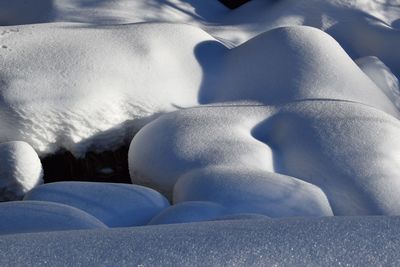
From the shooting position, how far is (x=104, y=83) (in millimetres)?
3176

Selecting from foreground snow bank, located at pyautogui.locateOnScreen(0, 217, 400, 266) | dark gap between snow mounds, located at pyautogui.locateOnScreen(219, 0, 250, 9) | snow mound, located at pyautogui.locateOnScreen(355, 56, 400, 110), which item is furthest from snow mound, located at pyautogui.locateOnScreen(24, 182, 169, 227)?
dark gap between snow mounds, located at pyautogui.locateOnScreen(219, 0, 250, 9)

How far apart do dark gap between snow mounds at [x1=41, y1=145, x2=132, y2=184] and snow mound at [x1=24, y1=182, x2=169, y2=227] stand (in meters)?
0.66

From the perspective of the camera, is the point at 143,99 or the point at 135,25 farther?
the point at 135,25

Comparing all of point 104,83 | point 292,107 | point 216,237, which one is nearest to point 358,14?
point 292,107

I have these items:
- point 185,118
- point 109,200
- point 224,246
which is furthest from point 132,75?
point 224,246

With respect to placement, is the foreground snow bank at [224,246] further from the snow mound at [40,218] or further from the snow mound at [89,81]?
the snow mound at [89,81]

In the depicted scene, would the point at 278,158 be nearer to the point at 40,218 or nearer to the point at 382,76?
the point at 382,76

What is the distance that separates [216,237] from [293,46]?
2.48 m

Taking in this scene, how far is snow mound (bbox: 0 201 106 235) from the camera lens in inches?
63.3

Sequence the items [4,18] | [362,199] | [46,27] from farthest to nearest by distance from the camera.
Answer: [4,18] → [46,27] → [362,199]

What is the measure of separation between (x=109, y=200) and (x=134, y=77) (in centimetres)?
102

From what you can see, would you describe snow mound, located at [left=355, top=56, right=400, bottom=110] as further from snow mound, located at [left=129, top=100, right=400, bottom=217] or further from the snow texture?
snow mound, located at [left=129, top=100, right=400, bottom=217]

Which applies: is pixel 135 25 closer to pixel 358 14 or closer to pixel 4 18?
pixel 4 18

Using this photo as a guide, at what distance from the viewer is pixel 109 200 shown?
2.33m
